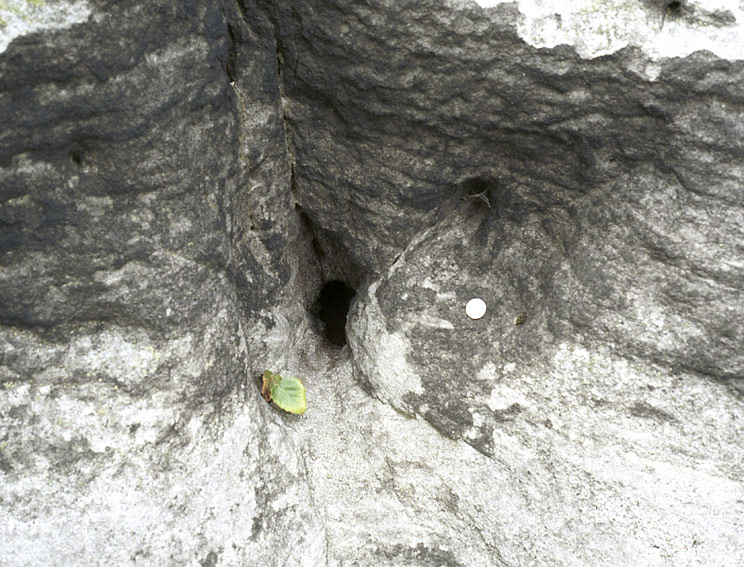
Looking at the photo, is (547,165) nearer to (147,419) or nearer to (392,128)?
(392,128)

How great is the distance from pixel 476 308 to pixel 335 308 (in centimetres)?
57

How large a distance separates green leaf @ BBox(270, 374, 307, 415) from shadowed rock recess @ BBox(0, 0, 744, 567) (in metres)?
0.07

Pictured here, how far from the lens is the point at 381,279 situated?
148 centimetres

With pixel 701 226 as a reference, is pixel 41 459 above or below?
below

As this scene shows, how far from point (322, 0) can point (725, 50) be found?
2.30 ft

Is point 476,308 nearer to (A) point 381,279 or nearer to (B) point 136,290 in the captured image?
(A) point 381,279

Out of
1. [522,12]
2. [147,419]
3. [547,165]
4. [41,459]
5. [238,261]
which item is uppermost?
[522,12]

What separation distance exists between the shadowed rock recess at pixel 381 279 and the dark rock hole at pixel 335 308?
31 cm

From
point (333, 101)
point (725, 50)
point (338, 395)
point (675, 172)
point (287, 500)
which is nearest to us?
point (725, 50)

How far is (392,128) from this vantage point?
4.08 ft

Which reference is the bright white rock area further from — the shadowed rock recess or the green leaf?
the green leaf

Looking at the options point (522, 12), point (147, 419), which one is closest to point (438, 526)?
point (147, 419)

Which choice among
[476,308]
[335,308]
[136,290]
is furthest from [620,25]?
[335,308]

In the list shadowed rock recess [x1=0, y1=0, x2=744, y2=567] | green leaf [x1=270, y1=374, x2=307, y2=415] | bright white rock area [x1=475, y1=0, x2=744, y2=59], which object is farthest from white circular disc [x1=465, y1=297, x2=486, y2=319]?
bright white rock area [x1=475, y1=0, x2=744, y2=59]
